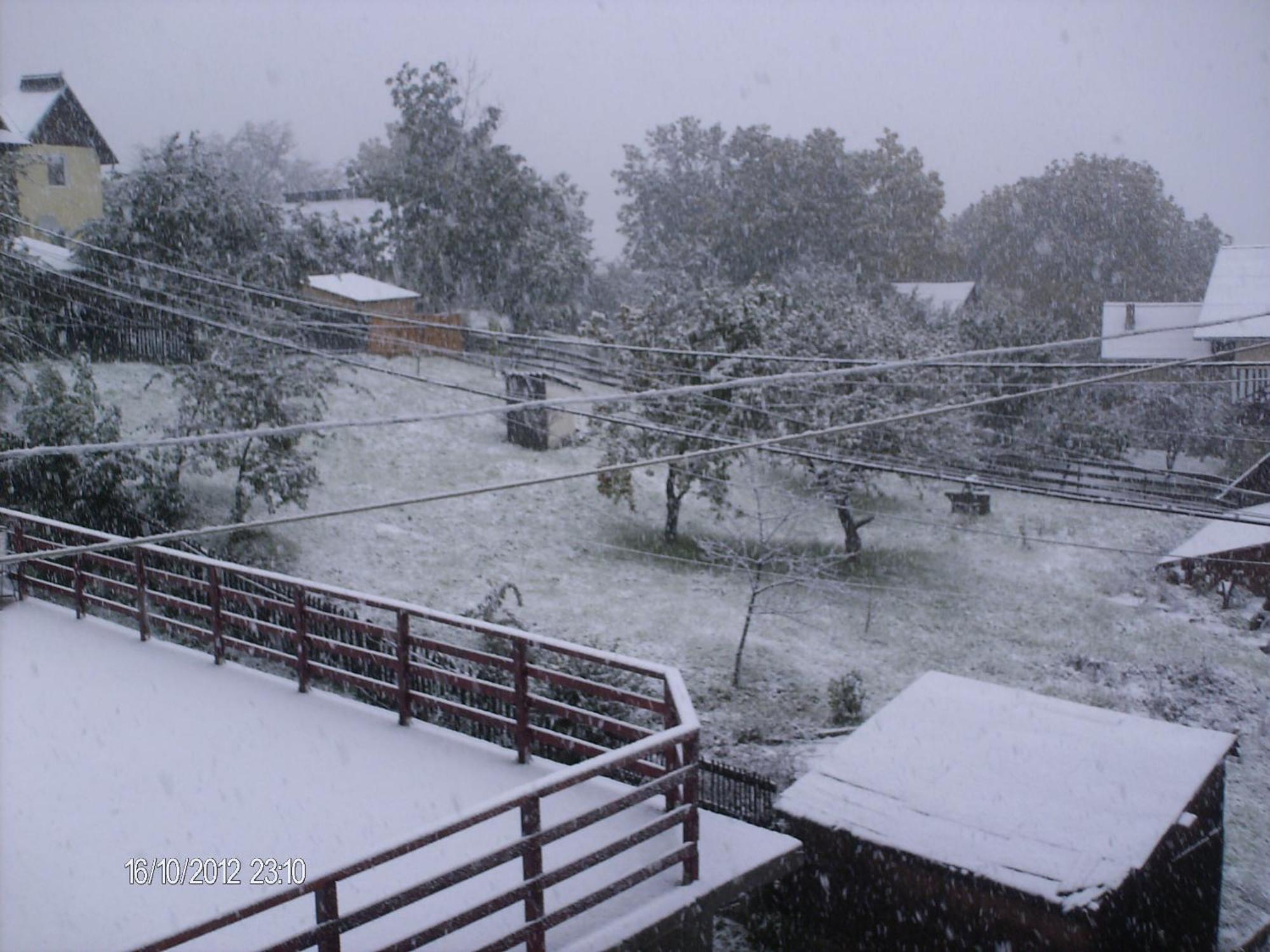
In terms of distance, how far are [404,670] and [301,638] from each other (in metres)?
1.05

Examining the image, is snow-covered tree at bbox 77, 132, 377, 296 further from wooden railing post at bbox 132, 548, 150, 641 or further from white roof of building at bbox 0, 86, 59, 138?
wooden railing post at bbox 132, 548, 150, 641

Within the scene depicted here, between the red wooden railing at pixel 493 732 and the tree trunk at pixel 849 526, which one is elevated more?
the red wooden railing at pixel 493 732

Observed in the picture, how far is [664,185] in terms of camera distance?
50562mm

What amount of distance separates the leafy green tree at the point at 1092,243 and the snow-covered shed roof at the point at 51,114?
130ft

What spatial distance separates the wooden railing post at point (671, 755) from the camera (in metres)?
5.59

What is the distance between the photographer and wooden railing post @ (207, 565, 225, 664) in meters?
8.44

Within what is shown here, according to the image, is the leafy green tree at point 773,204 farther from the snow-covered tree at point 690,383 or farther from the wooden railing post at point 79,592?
the wooden railing post at point 79,592

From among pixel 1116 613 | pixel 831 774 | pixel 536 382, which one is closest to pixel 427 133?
pixel 536 382

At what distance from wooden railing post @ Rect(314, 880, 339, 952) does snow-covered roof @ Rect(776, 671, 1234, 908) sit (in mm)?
3958

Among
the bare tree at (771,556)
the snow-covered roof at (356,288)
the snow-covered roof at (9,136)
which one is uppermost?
the snow-covered roof at (9,136)

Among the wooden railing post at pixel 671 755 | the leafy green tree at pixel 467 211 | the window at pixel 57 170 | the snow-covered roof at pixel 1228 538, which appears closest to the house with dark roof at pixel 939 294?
the leafy green tree at pixel 467 211

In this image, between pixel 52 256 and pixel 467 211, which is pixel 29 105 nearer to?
pixel 52 256

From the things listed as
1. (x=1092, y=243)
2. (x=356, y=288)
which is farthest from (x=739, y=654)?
(x=1092, y=243)

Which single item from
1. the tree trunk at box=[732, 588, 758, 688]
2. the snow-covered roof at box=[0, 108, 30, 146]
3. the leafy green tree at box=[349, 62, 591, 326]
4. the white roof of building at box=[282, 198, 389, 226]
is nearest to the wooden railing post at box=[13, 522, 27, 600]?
the tree trunk at box=[732, 588, 758, 688]
